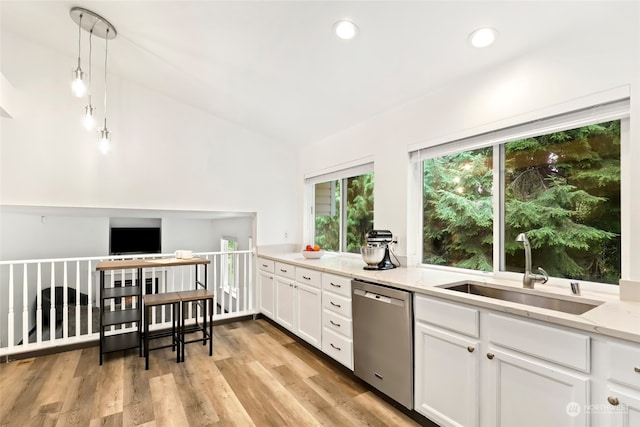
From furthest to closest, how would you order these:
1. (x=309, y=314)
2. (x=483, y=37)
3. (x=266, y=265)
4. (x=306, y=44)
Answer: (x=266, y=265)
(x=309, y=314)
(x=306, y=44)
(x=483, y=37)

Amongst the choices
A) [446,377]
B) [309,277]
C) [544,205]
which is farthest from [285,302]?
[544,205]

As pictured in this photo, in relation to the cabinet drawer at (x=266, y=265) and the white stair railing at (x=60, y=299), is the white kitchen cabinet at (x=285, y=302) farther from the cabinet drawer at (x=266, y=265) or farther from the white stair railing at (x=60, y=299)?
the white stair railing at (x=60, y=299)

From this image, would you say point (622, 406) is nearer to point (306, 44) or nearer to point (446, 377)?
point (446, 377)

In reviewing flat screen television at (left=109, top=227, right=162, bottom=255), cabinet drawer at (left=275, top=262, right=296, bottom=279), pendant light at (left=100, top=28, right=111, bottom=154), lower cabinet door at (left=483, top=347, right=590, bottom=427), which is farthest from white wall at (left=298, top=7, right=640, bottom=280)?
flat screen television at (left=109, top=227, right=162, bottom=255)

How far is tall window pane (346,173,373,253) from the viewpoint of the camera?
3.52m

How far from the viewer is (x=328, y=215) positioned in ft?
13.6

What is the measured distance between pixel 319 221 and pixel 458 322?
8.82 feet

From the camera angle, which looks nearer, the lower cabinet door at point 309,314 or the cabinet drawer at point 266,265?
the lower cabinet door at point 309,314

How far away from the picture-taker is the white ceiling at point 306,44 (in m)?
1.81

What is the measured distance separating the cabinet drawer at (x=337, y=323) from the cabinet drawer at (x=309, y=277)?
272 millimetres

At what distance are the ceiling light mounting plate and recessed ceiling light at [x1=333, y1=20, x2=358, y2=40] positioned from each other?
6.16ft

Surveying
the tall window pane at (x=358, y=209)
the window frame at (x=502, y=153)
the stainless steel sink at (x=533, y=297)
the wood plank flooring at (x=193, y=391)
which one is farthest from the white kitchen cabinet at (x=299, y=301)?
the stainless steel sink at (x=533, y=297)

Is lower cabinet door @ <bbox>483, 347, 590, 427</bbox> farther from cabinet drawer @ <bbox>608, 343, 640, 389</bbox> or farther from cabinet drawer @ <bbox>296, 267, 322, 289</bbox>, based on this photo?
cabinet drawer @ <bbox>296, 267, 322, 289</bbox>

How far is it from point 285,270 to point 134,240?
17.7 feet
